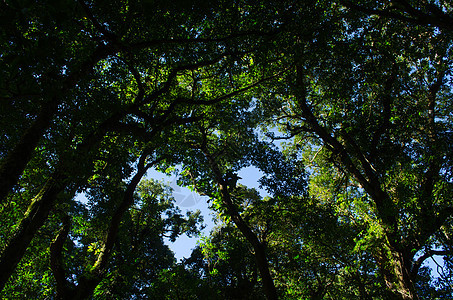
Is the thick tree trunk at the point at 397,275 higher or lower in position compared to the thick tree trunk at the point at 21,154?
higher

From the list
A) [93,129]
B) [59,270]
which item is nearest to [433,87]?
[93,129]

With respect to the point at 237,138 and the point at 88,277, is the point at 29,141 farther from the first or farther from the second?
the point at 237,138

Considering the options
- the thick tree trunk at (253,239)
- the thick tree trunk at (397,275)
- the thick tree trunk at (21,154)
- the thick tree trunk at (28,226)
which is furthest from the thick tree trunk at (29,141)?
the thick tree trunk at (397,275)

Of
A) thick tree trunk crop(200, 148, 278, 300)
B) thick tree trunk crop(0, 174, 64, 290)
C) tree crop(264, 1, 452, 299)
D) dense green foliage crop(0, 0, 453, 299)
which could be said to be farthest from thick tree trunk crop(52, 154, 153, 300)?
tree crop(264, 1, 452, 299)

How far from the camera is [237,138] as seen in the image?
13.1m

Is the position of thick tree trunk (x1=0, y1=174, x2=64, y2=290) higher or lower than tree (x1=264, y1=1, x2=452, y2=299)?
lower

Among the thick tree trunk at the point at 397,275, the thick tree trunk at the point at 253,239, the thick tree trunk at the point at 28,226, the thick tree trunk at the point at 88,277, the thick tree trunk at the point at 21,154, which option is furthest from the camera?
the thick tree trunk at the point at 397,275

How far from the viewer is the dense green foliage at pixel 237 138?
21.4ft

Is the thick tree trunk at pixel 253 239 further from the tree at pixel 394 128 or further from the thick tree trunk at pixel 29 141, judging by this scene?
the thick tree trunk at pixel 29 141

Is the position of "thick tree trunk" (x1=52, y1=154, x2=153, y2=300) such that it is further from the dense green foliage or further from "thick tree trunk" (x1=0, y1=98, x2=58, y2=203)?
"thick tree trunk" (x1=0, y1=98, x2=58, y2=203)

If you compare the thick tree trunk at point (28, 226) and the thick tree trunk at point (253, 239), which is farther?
the thick tree trunk at point (253, 239)

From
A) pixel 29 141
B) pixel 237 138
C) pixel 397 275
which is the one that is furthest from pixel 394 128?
pixel 29 141

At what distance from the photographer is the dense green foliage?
6.54 m

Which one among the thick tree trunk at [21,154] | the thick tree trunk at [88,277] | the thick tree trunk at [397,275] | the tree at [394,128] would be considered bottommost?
the thick tree trunk at [88,277]
